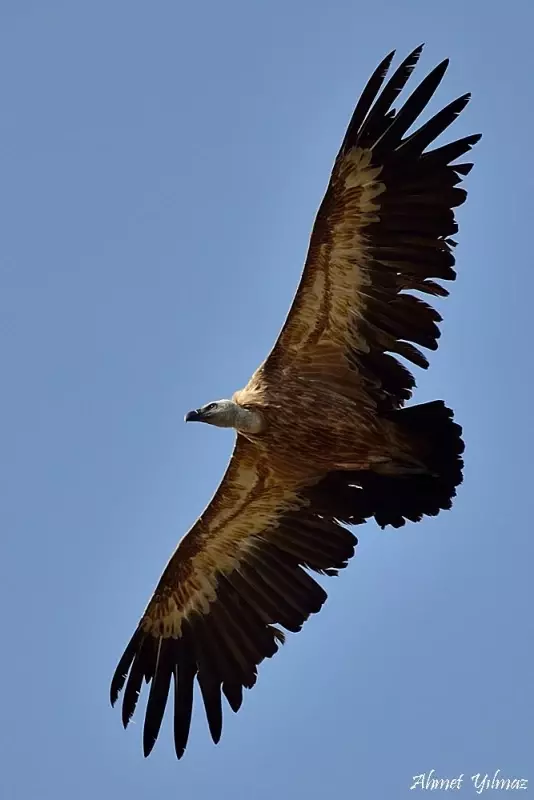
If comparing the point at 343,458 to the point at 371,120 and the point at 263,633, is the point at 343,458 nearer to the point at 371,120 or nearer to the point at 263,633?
the point at 263,633

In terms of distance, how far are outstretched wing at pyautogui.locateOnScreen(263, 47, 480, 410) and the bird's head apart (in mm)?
814

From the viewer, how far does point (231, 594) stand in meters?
18.3

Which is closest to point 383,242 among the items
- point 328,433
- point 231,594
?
point 328,433

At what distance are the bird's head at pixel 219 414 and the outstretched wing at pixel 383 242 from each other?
814mm

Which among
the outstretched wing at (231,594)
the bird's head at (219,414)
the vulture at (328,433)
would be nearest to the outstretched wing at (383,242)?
the vulture at (328,433)

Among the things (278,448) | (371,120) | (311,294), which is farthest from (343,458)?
(371,120)

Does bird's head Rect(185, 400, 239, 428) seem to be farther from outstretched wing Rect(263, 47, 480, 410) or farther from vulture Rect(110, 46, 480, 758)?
outstretched wing Rect(263, 47, 480, 410)

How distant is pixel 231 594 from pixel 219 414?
2.29 meters

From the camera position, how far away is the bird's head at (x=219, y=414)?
55.6 feet

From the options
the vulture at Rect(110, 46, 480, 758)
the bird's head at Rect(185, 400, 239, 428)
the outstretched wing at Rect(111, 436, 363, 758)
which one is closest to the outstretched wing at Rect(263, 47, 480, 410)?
the vulture at Rect(110, 46, 480, 758)

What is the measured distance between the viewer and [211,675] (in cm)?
1795

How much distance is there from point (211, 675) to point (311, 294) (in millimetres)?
4172

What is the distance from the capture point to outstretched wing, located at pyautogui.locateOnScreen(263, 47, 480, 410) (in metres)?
15.9

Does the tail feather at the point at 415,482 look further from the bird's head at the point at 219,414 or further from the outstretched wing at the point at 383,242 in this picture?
the bird's head at the point at 219,414
